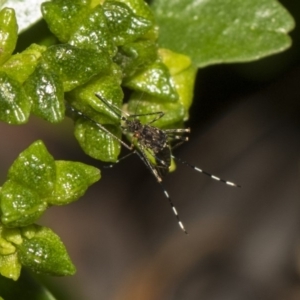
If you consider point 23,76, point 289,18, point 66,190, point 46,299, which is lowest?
point 46,299

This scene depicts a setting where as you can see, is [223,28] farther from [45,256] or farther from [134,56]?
[45,256]

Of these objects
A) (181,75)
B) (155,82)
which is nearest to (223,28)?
(181,75)

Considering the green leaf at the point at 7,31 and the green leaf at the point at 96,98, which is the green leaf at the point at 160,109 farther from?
the green leaf at the point at 7,31

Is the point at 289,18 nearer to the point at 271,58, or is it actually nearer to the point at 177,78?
the point at 177,78

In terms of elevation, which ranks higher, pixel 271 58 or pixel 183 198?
pixel 271 58

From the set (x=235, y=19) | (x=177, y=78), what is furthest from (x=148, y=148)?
(x=235, y=19)

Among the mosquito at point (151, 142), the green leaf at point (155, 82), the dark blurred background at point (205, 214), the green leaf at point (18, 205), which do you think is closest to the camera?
the green leaf at point (18, 205)

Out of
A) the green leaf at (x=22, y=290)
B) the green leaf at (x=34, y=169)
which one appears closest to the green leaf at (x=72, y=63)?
the green leaf at (x=34, y=169)

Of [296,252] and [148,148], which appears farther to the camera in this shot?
[296,252]
